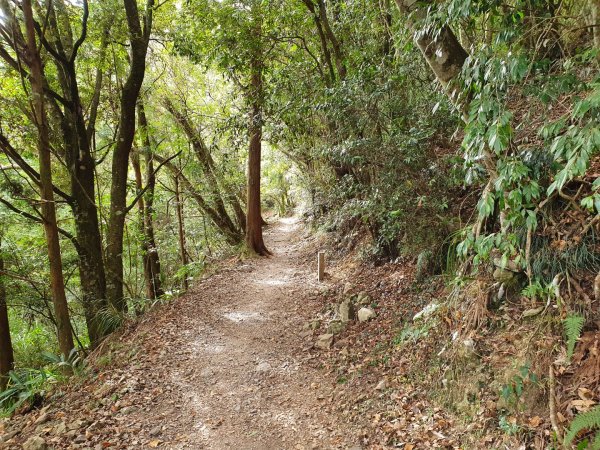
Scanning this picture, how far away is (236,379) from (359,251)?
4818 mm

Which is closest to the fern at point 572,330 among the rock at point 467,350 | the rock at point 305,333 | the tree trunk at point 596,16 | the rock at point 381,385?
the rock at point 467,350

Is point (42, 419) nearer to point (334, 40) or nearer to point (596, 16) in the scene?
point (596, 16)

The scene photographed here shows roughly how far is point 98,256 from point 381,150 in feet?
21.6

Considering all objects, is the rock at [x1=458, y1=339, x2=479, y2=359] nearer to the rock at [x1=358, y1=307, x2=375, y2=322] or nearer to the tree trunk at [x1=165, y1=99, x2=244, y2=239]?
the rock at [x1=358, y1=307, x2=375, y2=322]

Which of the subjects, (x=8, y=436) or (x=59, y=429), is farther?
(x=8, y=436)

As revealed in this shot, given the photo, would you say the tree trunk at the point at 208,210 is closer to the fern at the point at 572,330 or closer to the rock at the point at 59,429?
the rock at the point at 59,429

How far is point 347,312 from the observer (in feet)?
20.9

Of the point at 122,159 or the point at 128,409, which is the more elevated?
the point at 122,159

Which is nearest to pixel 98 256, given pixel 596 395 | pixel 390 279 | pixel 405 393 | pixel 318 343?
pixel 318 343

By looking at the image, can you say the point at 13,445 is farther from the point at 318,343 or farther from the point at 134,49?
the point at 134,49

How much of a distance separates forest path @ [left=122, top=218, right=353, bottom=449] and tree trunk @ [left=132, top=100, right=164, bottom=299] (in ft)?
10.1

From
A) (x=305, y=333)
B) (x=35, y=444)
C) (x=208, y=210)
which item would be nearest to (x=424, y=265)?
(x=305, y=333)

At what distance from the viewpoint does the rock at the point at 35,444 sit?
158 inches

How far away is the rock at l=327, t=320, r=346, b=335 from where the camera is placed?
20.3ft
